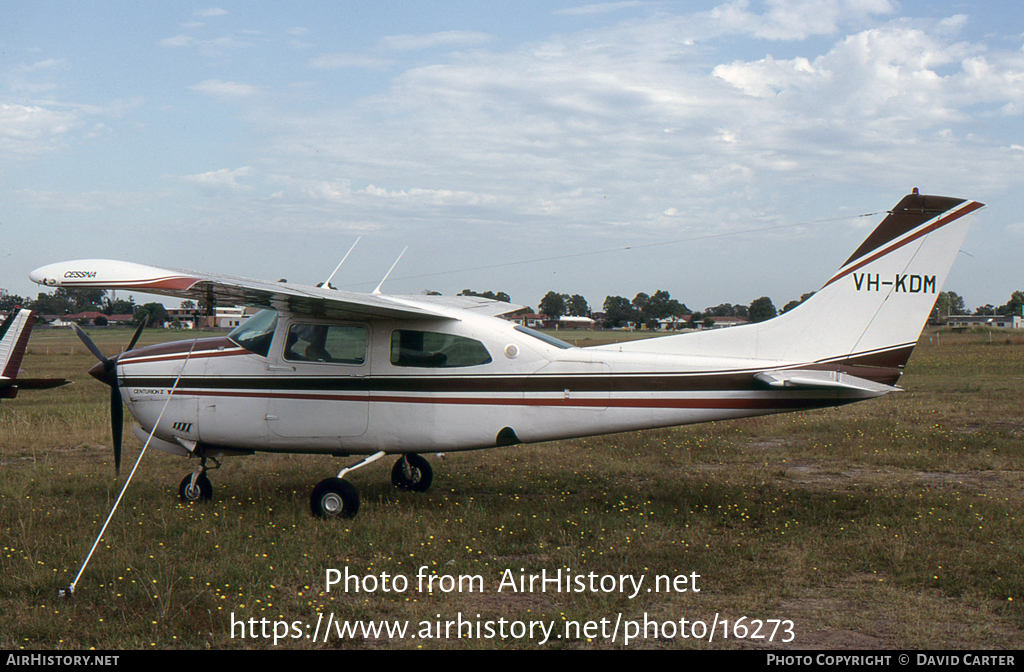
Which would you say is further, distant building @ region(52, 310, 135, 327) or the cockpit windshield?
distant building @ region(52, 310, 135, 327)

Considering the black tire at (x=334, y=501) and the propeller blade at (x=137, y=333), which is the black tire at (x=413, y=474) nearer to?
the black tire at (x=334, y=501)

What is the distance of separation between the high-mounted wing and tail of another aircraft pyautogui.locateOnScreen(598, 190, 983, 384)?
11.7 feet

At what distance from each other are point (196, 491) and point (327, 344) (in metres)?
2.37

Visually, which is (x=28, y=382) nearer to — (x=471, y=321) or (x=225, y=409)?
(x=225, y=409)

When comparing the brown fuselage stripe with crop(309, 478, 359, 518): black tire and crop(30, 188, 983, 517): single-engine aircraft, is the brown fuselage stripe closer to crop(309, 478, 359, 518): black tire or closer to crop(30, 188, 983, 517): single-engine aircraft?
crop(30, 188, 983, 517): single-engine aircraft

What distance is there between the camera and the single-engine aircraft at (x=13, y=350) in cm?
1005

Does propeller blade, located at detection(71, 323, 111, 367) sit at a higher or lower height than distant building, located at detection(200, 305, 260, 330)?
lower

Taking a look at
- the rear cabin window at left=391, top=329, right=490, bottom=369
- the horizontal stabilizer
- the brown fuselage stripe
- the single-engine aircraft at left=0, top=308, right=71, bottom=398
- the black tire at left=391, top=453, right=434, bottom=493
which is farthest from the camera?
the single-engine aircraft at left=0, top=308, right=71, bottom=398

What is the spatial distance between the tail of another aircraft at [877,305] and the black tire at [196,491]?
19.6 ft

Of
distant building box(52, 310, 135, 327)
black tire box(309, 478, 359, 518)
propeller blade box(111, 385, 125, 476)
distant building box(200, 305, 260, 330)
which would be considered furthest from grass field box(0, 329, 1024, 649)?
distant building box(52, 310, 135, 327)

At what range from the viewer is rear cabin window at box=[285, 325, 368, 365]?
8.11 metres

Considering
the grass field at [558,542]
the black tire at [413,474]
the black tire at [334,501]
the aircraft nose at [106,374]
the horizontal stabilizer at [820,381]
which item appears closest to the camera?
the grass field at [558,542]

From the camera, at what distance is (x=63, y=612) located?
5.20 meters

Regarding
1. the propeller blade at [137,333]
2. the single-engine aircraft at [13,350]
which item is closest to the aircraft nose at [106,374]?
the propeller blade at [137,333]
